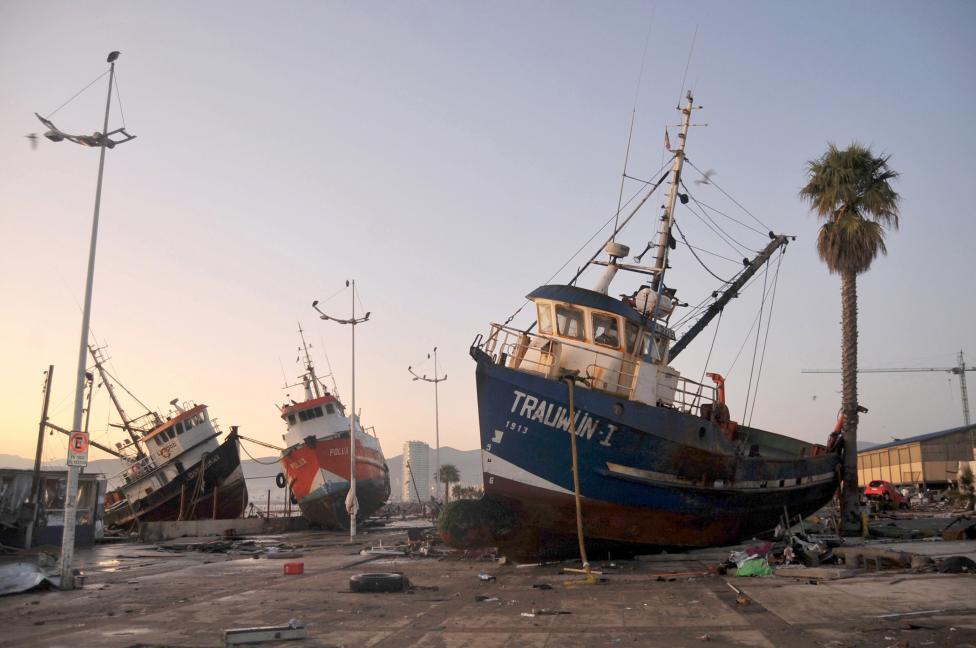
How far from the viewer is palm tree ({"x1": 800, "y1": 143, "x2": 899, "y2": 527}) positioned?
23.7 m

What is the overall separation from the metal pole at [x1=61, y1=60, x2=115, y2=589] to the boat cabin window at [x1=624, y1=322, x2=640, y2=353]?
12379 mm

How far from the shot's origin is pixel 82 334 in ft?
50.0

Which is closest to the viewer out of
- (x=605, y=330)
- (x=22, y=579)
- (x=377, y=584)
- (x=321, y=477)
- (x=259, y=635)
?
(x=259, y=635)

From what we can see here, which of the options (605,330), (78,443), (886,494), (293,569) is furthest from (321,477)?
(886,494)

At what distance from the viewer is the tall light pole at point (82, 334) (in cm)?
1398

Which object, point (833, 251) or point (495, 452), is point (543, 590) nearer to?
point (495, 452)

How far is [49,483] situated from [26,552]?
607 cm

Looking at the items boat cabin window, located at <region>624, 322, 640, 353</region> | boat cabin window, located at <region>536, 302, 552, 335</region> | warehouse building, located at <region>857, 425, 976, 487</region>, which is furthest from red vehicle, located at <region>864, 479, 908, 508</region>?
boat cabin window, located at <region>536, 302, 552, 335</region>

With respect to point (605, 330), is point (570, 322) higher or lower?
→ higher

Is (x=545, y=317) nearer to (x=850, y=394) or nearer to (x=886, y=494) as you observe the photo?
(x=850, y=394)

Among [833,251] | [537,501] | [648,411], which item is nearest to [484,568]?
[537,501]

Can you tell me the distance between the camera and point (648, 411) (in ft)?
53.3

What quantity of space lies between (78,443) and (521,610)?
33.8 ft

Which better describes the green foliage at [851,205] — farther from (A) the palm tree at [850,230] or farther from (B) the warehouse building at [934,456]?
(B) the warehouse building at [934,456]
